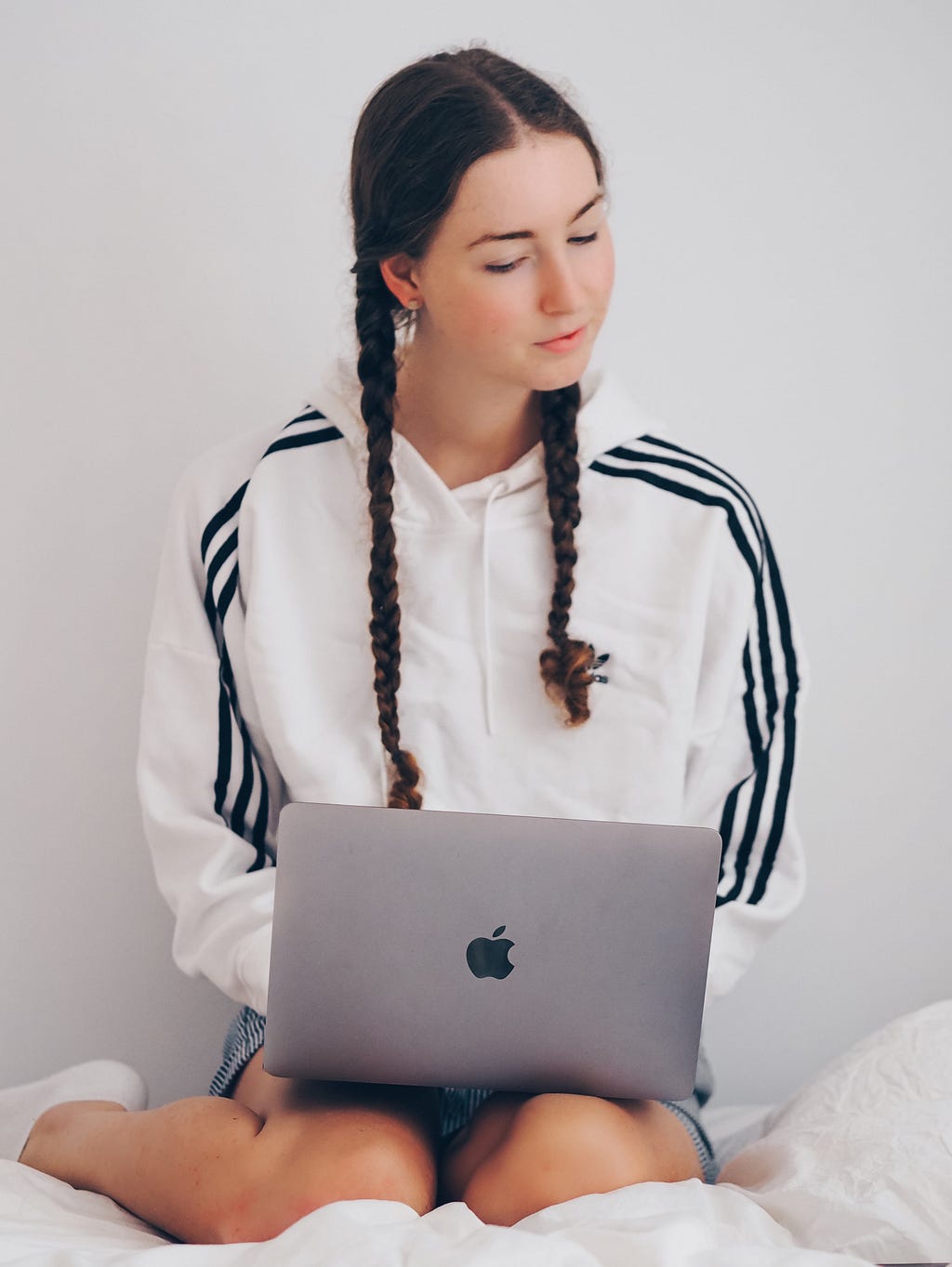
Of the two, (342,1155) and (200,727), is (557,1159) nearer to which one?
(342,1155)

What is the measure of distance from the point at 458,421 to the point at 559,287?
0.20 meters

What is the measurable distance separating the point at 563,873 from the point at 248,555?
0.53m

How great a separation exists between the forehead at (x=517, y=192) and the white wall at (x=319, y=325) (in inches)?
15.9

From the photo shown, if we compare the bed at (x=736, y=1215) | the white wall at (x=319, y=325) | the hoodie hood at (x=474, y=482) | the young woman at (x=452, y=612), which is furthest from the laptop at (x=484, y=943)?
the white wall at (x=319, y=325)

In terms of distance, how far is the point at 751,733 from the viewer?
125 cm

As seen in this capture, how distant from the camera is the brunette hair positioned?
1.06m

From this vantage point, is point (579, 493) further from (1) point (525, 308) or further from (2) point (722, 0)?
(2) point (722, 0)

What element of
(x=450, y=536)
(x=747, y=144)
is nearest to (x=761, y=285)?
(x=747, y=144)

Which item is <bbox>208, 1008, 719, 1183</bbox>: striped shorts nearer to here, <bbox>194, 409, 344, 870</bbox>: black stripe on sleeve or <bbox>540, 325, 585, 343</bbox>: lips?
<bbox>194, 409, 344, 870</bbox>: black stripe on sleeve

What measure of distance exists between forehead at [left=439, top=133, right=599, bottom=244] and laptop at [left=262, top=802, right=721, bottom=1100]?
521mm

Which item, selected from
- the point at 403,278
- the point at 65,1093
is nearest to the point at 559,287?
A: the point at 403,278

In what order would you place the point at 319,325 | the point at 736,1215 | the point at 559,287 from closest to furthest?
the point at 736,1215
the point at 559,287
the point at 319,325

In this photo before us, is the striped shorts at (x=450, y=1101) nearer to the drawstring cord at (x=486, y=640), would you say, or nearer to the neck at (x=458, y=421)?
the drawstring cord at (x=486, y=640)

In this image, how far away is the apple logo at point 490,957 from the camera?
34.3 inches
